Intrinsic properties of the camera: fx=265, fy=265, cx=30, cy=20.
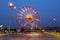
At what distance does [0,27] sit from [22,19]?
5717cm

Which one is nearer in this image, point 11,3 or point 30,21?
point 11,3

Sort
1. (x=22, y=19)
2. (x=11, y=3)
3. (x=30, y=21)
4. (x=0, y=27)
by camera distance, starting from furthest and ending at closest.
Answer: (x=0, y=27) → (x=30, y=21) → (x=22, y=19) → (x=11, y=3)

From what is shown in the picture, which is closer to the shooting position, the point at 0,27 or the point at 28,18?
the point at 28,18

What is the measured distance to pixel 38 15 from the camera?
70250 millimetres

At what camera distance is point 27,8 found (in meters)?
71.7

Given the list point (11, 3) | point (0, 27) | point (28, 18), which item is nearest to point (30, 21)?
point (28, 18)

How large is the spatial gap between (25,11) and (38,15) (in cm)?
362

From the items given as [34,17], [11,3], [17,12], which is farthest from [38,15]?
[11,3]

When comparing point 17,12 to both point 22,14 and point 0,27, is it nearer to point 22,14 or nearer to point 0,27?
point 22,14

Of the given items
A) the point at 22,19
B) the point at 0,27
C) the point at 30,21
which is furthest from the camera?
the point at 0,27

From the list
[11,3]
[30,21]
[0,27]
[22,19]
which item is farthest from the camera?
[0,27]

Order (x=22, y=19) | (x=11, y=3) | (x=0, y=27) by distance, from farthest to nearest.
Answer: (x=0, y=27) → (x=22, y=19) → (x=11, y=3)

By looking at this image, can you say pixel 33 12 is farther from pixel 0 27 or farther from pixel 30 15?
pixel 0 27

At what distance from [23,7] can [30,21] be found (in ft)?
14.4
